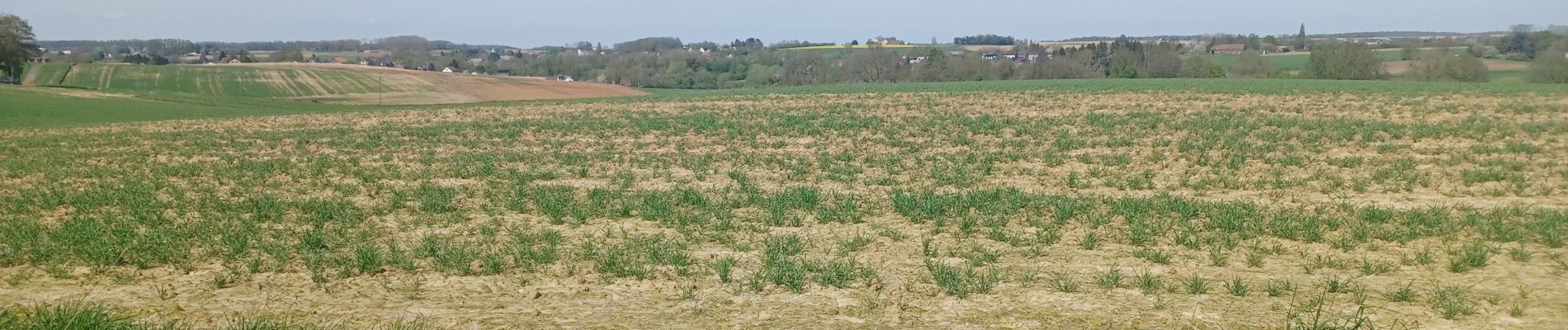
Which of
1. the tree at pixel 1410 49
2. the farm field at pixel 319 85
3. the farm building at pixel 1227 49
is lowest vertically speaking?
the farm field at pixel 319 85

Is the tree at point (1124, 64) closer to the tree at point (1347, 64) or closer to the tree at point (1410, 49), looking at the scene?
the tree at point (1347, 64)

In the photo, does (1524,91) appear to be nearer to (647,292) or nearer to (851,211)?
(851,211)

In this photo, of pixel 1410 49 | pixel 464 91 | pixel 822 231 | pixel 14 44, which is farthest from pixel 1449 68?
pixel 14 44

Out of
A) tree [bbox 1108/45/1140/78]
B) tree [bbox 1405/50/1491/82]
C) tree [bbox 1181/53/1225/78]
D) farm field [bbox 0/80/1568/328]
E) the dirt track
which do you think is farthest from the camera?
tree [bbox 1108/45/1140/78]

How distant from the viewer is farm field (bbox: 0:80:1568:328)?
7109 mm

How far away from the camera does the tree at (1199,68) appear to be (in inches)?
3425

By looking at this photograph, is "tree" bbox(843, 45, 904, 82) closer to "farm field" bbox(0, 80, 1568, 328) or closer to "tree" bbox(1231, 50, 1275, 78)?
"tree" bbox(1231, 50, 1275, 78)

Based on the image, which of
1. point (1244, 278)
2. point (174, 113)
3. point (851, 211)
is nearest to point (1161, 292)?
point (1244, 278)

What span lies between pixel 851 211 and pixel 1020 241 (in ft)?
8.30

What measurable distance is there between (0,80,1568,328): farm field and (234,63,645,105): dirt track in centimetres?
4686

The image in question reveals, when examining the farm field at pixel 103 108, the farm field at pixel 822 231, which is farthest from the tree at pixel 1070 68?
the farm field at pixel 822 231

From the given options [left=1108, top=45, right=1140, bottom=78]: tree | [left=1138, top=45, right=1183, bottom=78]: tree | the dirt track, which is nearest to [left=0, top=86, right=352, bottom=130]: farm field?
the dirt track

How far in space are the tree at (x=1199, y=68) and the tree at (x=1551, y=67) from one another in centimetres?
2656

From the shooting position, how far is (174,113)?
134ft
